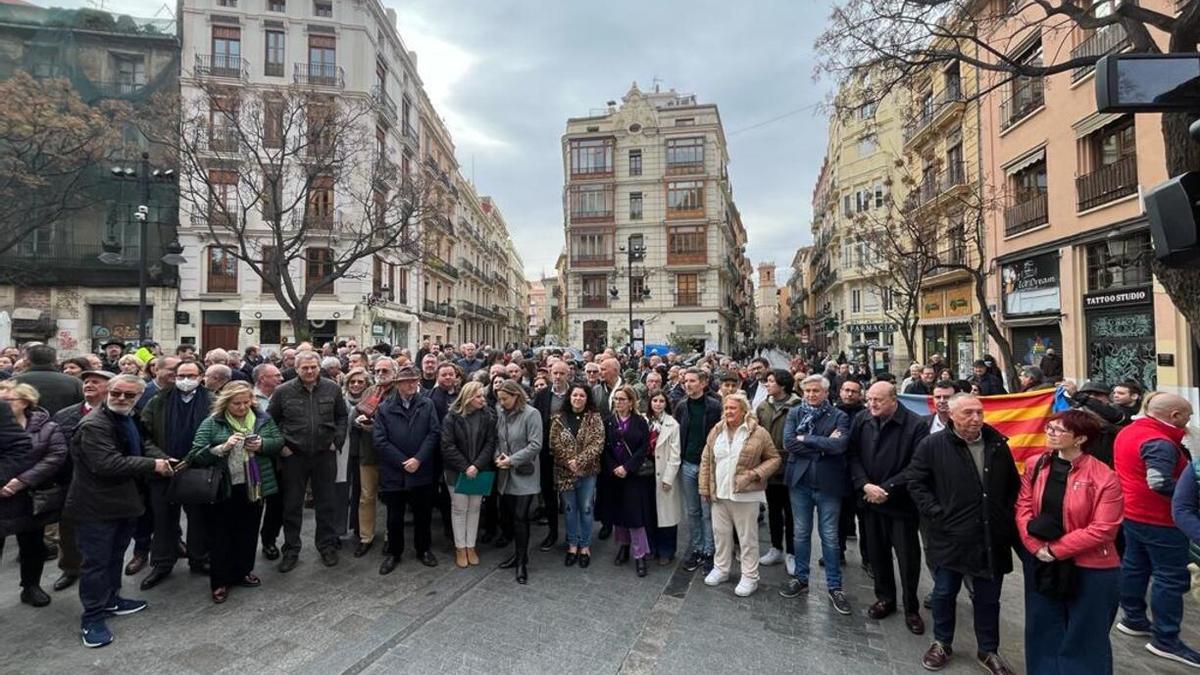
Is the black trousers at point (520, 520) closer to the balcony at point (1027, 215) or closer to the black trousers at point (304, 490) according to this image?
the black trousers at point (304, 490)

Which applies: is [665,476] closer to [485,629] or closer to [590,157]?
[485,629]

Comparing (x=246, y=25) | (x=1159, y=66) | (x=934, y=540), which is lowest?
(x=934, y=540)

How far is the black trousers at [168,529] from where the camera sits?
192 inches

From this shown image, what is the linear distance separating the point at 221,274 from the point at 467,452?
28804 millimetres

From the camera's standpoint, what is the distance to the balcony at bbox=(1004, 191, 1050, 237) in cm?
1534

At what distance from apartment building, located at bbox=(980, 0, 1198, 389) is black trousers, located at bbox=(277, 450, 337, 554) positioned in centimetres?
1375

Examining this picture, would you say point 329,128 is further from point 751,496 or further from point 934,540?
point 934,540

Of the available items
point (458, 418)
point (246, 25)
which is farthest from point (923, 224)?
point (246, 25)

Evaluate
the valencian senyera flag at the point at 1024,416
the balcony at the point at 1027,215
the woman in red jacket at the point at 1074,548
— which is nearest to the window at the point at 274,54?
the balcony at the point at 1027,215

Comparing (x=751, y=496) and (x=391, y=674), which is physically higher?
(x=751, y=496)

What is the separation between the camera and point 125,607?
4.32 m

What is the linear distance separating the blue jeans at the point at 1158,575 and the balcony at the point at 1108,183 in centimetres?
1215

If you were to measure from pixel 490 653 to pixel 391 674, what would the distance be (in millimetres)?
648

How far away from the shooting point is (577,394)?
5.48 m
